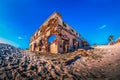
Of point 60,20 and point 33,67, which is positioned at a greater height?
point 60,20

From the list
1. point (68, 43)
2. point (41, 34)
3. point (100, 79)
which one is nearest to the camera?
point (100, 79)

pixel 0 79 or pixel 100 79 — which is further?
pixel 100 79

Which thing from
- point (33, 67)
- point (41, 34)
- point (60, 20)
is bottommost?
point (33, 67)

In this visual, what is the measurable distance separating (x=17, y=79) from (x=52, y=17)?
780 inches

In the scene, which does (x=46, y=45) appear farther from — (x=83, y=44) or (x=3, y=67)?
(x=3, y=67)

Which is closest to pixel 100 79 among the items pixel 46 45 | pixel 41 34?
pixel 46 45

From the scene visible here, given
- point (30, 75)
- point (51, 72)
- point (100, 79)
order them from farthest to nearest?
point (51, 72), point (100, 79), point (30, 75)

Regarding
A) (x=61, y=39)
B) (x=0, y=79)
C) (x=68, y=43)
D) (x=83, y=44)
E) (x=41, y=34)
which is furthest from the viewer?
(x=83, y=44)

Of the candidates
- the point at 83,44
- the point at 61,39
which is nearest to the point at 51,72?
the point at 61,39

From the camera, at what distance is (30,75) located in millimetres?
10312

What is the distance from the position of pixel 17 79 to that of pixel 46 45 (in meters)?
16.2

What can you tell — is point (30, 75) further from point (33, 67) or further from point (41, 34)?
point (41, 34)

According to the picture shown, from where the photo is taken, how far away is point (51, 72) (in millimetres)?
11836

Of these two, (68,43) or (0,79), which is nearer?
(0,79)
